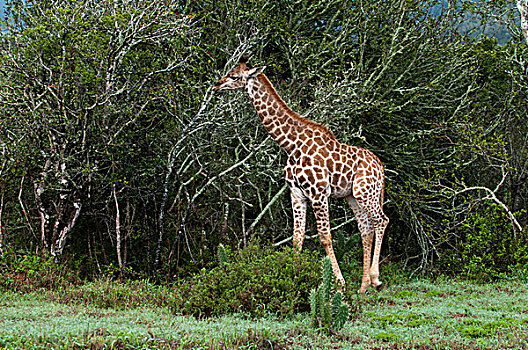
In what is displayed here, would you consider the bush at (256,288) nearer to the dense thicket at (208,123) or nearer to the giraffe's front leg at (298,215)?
the giraffe's front leg at (298,215)

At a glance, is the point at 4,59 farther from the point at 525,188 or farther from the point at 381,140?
the point at 525,188

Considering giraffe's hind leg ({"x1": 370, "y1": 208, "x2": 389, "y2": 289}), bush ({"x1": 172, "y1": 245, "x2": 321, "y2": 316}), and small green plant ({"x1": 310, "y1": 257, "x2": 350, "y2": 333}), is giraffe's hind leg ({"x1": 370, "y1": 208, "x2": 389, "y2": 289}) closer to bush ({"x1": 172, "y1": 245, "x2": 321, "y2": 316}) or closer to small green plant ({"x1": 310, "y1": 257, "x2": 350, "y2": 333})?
bush ({"x1": 172, "y1": 245, "x2": 321, "y2": 316})

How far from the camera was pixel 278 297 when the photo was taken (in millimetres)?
6215

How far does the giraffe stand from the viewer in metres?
7.78

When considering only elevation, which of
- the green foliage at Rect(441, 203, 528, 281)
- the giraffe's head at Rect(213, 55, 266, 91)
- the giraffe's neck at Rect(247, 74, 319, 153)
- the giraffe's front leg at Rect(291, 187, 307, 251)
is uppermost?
the giraffe's head at Rect(213, 55, 266, 91)

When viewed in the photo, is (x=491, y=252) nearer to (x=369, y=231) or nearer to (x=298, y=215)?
(x=369, y=231)

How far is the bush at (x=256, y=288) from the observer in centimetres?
608

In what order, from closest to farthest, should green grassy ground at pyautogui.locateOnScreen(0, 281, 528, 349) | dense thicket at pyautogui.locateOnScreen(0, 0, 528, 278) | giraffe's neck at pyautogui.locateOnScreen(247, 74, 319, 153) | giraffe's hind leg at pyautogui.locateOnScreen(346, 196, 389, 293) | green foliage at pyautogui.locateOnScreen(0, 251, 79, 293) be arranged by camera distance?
green grassy ground at pyautogui.locateOnScreen(0, 281, 528, 349) < green foliage at pyautogui.locateOnScreen(0, 251, 79, 293) < giraffe's neck at pyautogui.locateOnScreen(247, 74, 319, 153) < giraffe's hind leg at pyautogui.locateOnScreen(346, 196, 389, 293) < dense thicket at pyautogui.locateOnScreen(0, 0, 528, 278)

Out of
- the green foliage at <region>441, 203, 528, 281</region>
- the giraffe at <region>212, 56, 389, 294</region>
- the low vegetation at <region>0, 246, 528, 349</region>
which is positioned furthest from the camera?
the green foliage at <region>441, 203, 528, 281</region>

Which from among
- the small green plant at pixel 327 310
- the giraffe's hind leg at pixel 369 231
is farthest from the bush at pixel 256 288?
the giraffe's hind leg at pixel 369 231

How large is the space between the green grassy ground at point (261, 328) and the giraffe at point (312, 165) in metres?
1.41

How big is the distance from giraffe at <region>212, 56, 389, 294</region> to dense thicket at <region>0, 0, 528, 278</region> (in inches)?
35.1

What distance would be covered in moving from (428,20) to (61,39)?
24.2ft

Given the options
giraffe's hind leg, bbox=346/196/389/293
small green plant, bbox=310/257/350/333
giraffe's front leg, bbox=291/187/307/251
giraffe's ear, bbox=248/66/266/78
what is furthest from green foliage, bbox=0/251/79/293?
giraffe's hind leg, bbox=346/196/389/293
